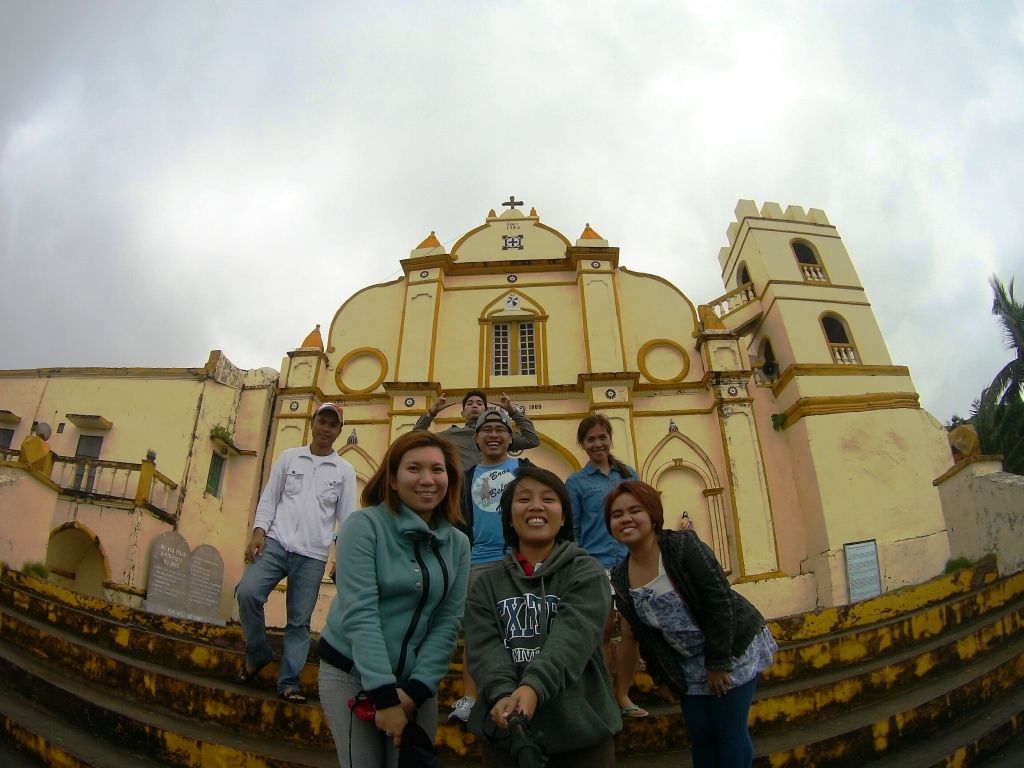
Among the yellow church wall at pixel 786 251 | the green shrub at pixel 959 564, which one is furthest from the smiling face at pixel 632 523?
the yellow church wall at pixel 786 251

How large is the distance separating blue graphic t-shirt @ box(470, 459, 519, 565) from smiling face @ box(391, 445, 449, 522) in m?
1.42

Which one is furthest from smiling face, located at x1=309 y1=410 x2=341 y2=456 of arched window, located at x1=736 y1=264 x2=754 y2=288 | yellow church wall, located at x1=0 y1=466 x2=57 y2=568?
arched window, located at x1=736 y1=264 x2=754 y2=288

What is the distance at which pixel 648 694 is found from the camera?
372 cm

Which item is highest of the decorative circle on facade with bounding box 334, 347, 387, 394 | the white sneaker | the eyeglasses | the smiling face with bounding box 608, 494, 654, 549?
the decorative circle on facade with bounding box 334, 347, 387, 394

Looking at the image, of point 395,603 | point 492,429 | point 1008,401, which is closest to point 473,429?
point 492,429

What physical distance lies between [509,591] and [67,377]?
15174 millimetres

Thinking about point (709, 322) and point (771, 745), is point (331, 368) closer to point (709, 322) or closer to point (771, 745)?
point (709, 322)

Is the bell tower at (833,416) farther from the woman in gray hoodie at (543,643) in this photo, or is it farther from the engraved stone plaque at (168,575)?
the engraved stone plaque at (168,575)

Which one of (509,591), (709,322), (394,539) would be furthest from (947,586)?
(709,322)

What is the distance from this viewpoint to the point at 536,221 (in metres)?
16.7

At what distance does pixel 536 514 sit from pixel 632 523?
0.47 m

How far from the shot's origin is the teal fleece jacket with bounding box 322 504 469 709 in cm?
203

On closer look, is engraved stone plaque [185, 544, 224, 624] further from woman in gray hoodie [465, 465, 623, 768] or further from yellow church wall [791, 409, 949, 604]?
yellow church wall [791, 409, 949, 604]

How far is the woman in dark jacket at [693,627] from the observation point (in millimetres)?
2414
